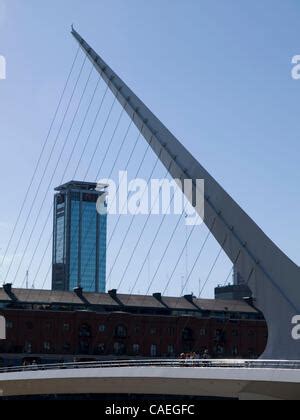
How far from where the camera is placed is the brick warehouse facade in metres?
80.9

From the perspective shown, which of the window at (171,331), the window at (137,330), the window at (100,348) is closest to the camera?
the window at (100,348)

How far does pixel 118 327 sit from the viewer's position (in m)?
83.6

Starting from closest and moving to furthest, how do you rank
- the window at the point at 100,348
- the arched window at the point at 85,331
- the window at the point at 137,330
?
the window at the point at 100,348 < the arched window at the point at 85,331 < the window at the point at 137,330

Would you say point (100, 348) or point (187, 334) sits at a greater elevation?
point (187, 334)

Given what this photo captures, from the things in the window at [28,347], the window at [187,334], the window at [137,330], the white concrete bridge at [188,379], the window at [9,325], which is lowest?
the white concrete bridge at [188,379]

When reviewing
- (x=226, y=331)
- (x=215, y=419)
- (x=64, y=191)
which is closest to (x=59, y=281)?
(x=64, y=191)

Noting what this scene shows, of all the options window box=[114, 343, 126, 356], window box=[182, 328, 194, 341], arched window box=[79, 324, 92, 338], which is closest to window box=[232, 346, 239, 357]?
window box=[182, 328, 194, 341]

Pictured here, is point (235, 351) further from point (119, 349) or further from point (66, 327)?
point (66, 327)

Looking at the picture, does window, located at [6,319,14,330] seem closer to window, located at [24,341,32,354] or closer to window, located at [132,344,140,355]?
window, located at [24,341,32,354]

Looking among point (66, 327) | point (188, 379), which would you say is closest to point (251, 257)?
point (188, 379)

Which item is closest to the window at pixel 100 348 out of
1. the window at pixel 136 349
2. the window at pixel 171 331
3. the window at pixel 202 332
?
the window at pixel 136 349

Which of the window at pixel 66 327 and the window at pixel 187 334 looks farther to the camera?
the window at pixel 187 334

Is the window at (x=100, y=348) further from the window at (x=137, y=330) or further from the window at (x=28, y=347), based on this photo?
the window at (x=28, y=347)

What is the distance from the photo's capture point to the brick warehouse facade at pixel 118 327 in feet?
265
